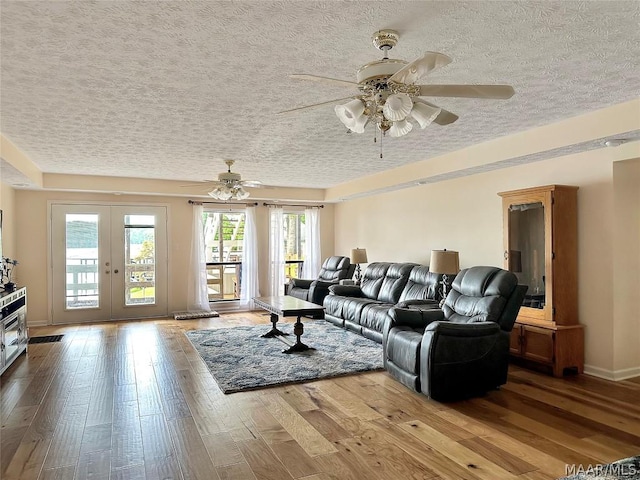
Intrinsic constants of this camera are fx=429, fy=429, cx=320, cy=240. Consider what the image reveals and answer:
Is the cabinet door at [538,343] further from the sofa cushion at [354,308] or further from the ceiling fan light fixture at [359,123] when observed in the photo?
the ceiling fan light fixture at [359,123]

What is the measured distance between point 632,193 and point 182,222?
6.89 metres

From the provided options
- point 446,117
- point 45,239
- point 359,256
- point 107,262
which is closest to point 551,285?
point 446,117

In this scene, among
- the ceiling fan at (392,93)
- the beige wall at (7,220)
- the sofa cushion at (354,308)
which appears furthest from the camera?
the beige wall at (7,220)

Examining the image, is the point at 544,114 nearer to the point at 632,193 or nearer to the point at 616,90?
the point at 616,90

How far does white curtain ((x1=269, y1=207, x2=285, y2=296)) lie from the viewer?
8867mm

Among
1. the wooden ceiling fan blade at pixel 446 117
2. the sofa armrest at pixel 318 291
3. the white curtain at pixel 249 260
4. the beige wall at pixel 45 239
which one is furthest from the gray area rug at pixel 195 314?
the wooden ceiling fan blade at pixel 446 117

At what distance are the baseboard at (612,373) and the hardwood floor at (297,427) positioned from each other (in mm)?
103

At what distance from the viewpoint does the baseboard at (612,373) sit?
4.14 metres

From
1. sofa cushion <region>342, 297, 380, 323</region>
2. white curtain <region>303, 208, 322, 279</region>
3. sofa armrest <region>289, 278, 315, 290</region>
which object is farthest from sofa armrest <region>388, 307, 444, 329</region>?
white curtain <region>303, 208, 322, 279</region>

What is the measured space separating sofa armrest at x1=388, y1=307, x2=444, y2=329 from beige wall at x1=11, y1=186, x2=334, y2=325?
5039mm

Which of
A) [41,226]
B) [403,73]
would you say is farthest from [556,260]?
[41,226]

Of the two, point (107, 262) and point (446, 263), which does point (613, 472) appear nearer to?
point (446, 263)

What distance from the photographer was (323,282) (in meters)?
7.73

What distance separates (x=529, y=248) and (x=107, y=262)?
6.68 metres
